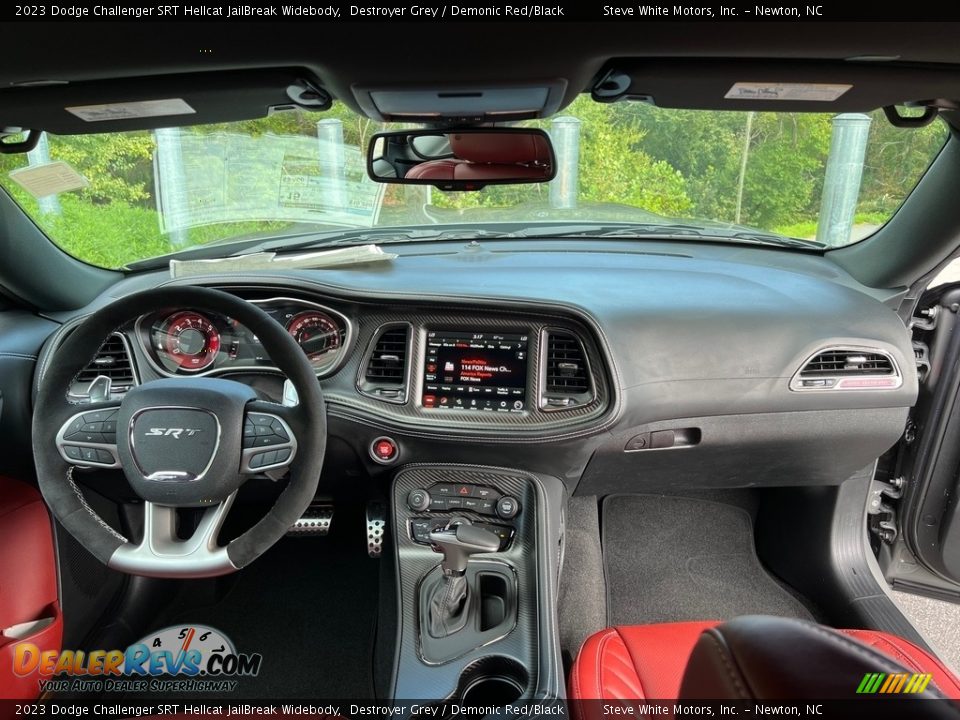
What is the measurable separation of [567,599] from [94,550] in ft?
6.09

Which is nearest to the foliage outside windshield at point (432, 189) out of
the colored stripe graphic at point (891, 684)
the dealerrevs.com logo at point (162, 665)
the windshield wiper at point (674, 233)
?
the windshield wiper at point (674, 233)

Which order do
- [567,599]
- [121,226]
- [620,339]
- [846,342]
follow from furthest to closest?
[567,599] < [121,226] < [846,342] < [620,339]

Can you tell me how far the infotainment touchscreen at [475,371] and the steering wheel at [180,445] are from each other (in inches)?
23.5

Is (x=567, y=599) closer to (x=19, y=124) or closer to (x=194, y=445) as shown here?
(x=194, y=445)

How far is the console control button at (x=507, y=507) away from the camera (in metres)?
2.22

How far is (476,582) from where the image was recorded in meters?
2.15

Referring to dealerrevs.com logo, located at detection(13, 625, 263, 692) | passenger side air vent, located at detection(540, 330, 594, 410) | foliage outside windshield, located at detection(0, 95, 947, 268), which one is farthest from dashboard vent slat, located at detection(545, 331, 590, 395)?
dealerrevs.com logo, located at detection(13, 625, 263, 692)

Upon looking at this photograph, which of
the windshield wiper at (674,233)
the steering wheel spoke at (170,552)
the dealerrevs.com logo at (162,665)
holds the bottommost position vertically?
the dealerrevs.com logo at (162,665)

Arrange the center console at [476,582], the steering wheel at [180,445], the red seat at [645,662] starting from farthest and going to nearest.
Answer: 1. the center console at [476,582]
2. the red seat at [645,662]
3. the steering wheel at [180,445]

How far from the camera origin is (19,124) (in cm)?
185

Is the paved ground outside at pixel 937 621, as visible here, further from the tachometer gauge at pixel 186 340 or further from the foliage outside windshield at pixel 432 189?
the tachometer gauge at pixel 186 340

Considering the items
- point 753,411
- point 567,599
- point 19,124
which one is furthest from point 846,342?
point 19,124

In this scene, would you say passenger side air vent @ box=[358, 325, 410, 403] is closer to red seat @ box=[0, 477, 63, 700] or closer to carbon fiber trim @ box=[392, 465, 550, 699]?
carbon fiber trim @ box=[392, 465, 550, 699]

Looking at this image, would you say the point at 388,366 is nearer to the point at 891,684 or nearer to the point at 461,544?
the point at 461,544
